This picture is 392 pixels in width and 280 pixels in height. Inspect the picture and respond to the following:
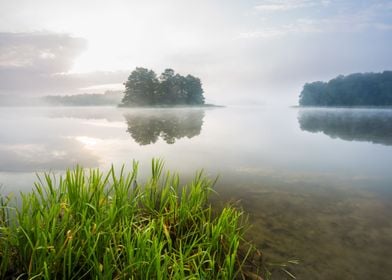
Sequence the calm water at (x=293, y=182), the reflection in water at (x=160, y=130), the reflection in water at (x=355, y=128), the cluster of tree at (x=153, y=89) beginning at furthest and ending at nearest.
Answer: the cluster of tree at (x=153, y=89) → the reflection in water at (x=355, y=128) → the reflection in water at (x=160, y=130) → the calm water at (x=293, y=182)

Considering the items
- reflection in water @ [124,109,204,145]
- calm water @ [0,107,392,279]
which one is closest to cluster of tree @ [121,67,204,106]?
reflection in water @ [124,109,204,145]

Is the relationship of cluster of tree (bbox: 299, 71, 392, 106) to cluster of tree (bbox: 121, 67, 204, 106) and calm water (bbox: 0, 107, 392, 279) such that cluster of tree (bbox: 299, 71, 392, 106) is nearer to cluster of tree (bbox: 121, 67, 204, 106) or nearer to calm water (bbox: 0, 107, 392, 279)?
cluster of tree (bbox: 121, 67, 204, 106)

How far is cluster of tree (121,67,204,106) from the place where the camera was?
60656 mm

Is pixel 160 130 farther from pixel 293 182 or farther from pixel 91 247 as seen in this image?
pixel 91 247

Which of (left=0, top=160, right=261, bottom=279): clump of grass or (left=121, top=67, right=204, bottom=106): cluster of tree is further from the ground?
(left=121, top=67, right=204, bottom=106): cluster of tree

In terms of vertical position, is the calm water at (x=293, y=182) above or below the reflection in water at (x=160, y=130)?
below

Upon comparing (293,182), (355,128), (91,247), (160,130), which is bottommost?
(293,182)

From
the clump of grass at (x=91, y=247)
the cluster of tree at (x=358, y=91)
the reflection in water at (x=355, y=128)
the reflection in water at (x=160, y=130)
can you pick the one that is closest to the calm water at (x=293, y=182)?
the reflection in water at (x=160, y=130)

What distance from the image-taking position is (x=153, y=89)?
6188cm

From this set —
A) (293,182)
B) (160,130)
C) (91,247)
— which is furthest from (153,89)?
(91,247)

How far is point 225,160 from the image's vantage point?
28.9 feet

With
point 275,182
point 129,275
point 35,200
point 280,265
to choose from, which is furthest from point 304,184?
point 35,200

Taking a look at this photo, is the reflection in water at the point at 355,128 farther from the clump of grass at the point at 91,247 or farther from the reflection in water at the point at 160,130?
the clump of grass at the point at 91,247

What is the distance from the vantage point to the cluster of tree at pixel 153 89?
199 feet
